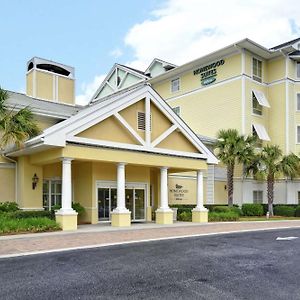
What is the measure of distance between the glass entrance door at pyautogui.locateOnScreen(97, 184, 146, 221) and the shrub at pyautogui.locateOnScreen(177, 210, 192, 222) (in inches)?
92.4

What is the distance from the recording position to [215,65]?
1412 inches

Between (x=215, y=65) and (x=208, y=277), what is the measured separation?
29.7 meters

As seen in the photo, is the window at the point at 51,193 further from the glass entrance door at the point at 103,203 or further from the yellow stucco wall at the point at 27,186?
the glass entrance door at the point at 103,203

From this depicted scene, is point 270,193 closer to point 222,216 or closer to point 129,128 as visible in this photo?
point 222,216

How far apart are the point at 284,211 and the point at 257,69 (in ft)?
40.7

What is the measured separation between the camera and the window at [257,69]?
1369 inches

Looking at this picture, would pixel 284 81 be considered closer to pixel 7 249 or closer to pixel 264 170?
pixel 264 170

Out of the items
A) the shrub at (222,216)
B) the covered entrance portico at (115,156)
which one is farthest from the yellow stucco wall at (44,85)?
the shrub at (222,216)

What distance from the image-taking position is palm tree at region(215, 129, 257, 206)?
29.0 m

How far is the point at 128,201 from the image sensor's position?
23.9 m

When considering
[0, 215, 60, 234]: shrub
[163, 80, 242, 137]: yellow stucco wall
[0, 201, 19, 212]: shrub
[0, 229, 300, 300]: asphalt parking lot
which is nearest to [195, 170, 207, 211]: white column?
[0, 215, 60, 234]: shrub

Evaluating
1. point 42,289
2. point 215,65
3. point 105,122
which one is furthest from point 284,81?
point 42,289

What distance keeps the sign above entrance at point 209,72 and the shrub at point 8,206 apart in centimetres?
2206

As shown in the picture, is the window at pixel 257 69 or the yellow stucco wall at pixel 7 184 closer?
the yellow stucco wall at pixel 7 184
